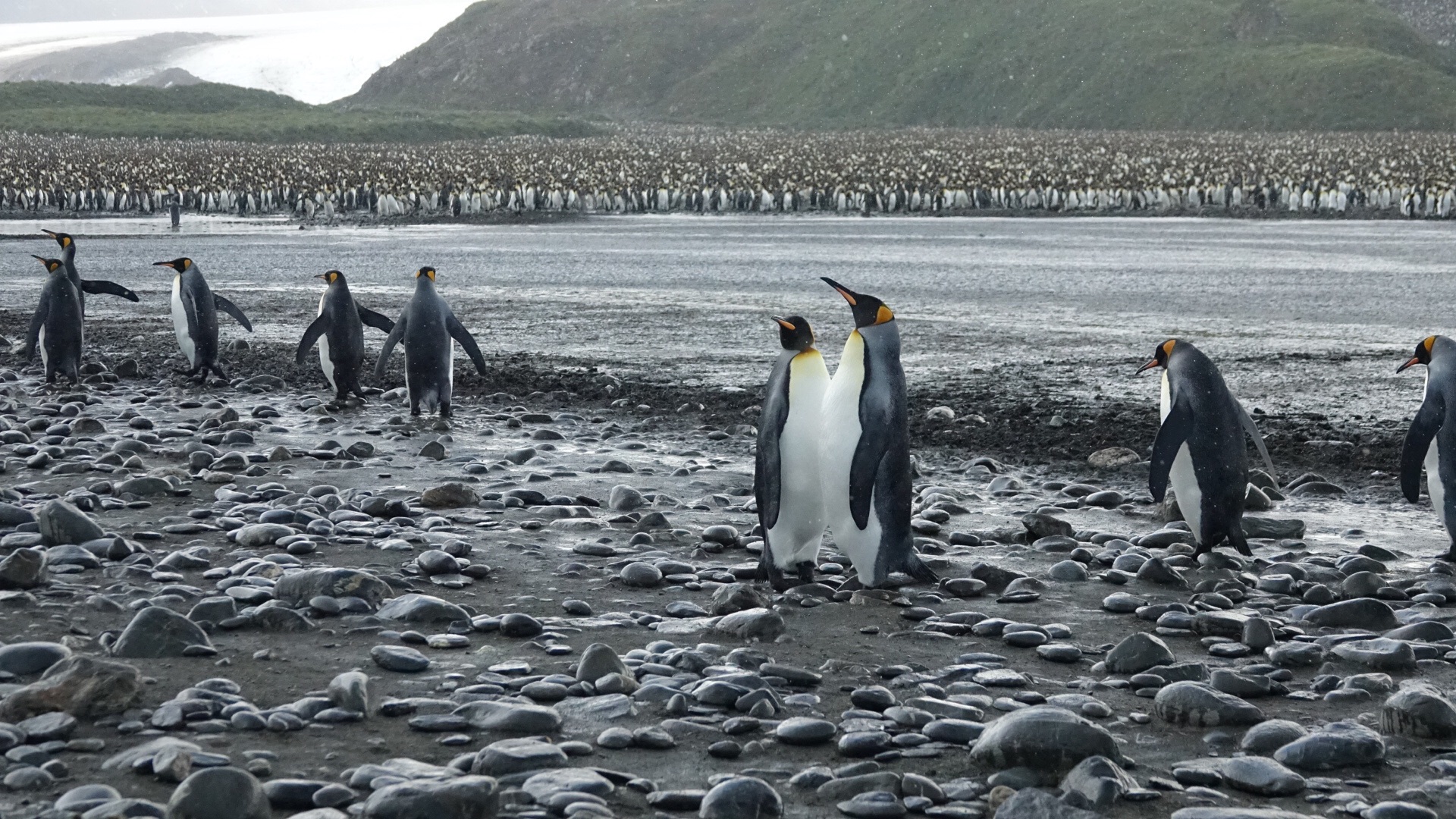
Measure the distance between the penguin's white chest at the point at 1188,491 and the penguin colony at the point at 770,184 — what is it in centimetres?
2493

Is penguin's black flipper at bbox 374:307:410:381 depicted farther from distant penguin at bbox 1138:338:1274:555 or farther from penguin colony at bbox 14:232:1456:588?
distant penguin at bbox 1138:338:1274:555

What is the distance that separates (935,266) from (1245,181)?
728 inches

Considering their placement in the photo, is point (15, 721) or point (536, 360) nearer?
point (15, 721)

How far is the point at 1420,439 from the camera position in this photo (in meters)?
5.51

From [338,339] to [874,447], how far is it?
206 inches

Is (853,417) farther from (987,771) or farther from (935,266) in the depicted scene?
(935,266)

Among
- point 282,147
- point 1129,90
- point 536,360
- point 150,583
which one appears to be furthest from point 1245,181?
point 1129,90

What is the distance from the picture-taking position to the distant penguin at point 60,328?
9.73m

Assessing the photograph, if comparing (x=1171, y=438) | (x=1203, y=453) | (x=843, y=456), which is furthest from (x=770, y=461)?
(x=1203, y=453)

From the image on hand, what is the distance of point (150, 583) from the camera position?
4.75 meters

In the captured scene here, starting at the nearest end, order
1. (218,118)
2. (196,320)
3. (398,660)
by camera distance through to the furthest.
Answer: (398,660) → (196,320) → (218,118)

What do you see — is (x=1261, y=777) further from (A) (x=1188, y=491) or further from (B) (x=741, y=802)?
(A) (x=1188, y=491)

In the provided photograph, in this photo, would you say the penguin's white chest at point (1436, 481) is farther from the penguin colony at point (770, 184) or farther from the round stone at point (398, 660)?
the penguin colony at point (770, 184)

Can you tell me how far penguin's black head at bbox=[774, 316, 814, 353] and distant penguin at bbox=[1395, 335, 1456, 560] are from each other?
96.8 inches
